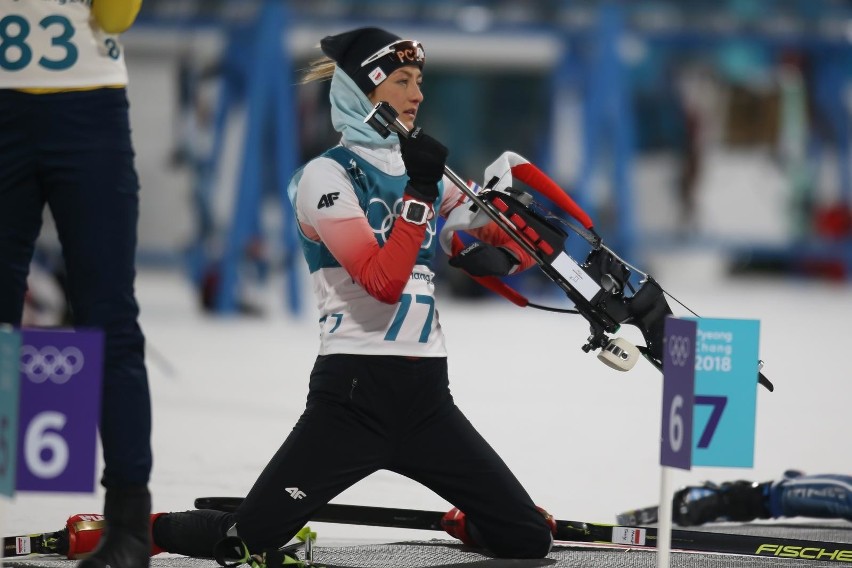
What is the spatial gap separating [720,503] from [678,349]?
1.28m

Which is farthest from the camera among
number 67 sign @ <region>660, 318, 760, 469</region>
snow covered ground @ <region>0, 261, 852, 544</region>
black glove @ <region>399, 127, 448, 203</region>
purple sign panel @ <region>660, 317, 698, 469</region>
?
snow covered ground @ <region>0, 261, 852, 544</region>

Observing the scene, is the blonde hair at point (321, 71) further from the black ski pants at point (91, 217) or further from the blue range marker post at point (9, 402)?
the blue range marker post at point (9, 402)

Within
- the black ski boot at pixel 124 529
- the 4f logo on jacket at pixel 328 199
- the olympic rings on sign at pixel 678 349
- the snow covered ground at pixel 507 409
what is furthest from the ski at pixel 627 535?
the olympic rings on sign at pixel 678 349

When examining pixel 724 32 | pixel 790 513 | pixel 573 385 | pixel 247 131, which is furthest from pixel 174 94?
pixel 790 513

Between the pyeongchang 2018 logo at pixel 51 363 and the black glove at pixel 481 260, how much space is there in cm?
111

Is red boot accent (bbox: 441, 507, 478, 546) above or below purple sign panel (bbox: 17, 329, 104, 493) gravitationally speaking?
below

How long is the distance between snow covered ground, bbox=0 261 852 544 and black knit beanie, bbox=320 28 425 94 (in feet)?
2.85

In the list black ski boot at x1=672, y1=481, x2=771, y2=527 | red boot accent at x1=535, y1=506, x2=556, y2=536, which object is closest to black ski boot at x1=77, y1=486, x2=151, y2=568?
red boot accent at x1=535, y1=506, x2=556, y2=536

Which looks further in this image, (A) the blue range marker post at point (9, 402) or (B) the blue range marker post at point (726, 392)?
(B) the blue range marker post at point (726, 392)

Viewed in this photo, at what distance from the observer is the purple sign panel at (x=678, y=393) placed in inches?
98.3

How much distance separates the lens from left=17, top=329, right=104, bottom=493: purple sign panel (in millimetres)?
2217

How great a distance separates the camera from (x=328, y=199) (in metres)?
2.99

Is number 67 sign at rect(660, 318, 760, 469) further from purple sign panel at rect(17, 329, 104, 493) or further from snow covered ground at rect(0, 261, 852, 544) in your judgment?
purple sign panel at rect(17, 329, 104, 493)

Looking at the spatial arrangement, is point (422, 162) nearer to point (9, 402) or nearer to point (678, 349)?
point (678, 349)
